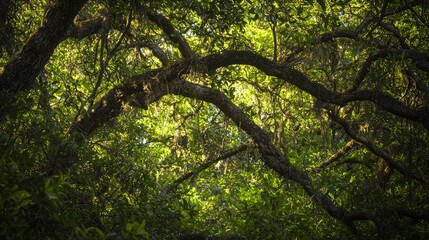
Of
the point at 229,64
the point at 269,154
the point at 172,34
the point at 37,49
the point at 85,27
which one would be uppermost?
the point at 172,34

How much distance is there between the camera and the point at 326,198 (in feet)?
23.2

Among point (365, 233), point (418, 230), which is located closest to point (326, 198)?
point (365, 233)

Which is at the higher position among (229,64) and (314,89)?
(229,64)

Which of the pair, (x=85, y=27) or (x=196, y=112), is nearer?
(x=85, y=27)

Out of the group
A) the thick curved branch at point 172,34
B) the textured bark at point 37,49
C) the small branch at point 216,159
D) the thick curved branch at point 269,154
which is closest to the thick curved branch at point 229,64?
the thick curved branch at point 269,154

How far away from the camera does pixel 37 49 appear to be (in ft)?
18.4

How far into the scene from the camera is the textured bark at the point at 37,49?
5.48m

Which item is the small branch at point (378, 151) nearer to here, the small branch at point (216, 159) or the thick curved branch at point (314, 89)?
the thick curved branch at point (314, 89)

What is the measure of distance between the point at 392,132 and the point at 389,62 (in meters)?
1.46

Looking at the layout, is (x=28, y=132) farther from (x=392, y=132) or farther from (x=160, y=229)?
(x=392, y=132)

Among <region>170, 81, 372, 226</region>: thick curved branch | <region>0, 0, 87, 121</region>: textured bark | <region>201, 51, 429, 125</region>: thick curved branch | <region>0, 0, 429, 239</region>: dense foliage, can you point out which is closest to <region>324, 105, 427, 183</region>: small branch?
<region>0, 0, 429, 239</region>: dense foliage

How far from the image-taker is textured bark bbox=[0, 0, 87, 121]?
18.0 feet

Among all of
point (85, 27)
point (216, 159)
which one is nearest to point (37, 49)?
point (85, 27)

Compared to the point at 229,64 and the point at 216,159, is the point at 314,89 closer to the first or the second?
the point at 229,64
